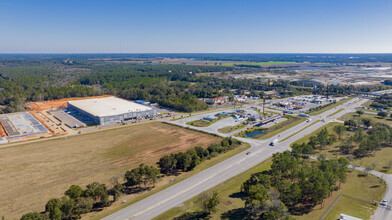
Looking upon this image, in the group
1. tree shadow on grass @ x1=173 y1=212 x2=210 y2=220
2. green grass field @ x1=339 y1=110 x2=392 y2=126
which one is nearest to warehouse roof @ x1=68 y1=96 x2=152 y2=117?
tree shadow on grass @ x1=173 y1=212 x2=210 y2=220

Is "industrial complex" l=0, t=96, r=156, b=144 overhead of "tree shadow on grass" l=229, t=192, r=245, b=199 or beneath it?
overhead

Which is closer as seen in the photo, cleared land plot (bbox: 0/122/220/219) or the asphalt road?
the asphalt road

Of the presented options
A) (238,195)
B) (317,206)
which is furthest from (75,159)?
(317,206)

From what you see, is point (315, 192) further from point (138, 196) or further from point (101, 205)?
point (101, 205)

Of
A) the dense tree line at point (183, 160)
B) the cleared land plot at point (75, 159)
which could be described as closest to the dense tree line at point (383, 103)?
the cleared land plot at point (75, 159)

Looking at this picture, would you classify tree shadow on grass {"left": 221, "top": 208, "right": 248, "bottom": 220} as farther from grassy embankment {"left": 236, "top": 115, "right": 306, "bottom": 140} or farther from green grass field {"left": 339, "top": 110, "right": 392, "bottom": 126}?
green grass field {"left": 339, "top": 110, "right": 392, "bottom": 126}

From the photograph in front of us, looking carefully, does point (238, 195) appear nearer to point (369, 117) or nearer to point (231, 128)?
point (231, 128)

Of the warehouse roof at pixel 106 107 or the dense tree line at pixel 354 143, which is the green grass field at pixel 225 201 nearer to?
the dense tree line at pixel 354 143
